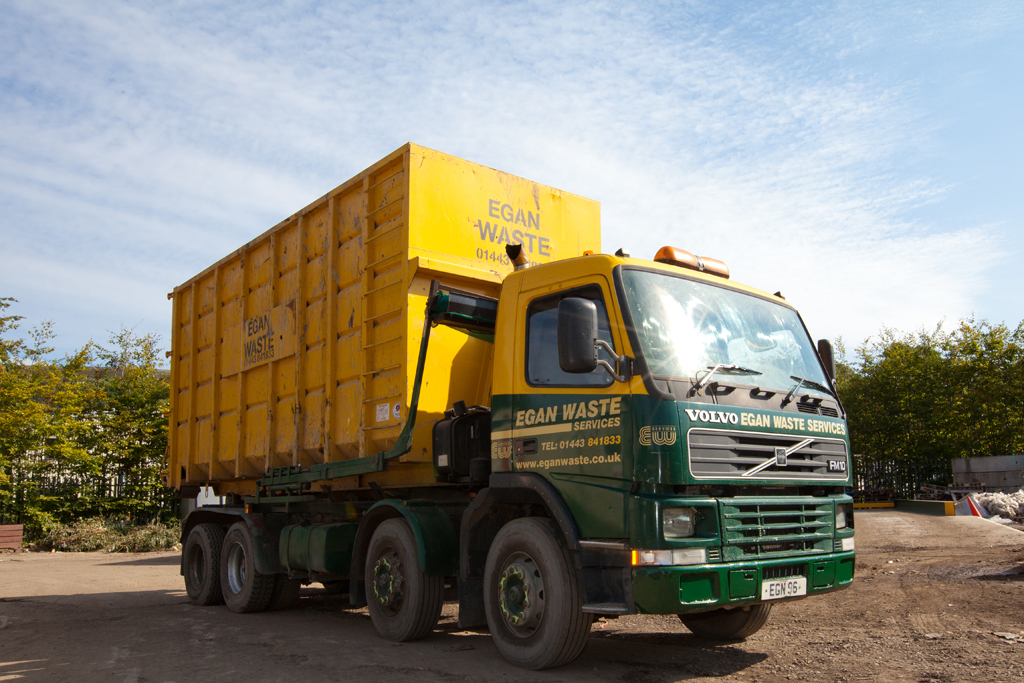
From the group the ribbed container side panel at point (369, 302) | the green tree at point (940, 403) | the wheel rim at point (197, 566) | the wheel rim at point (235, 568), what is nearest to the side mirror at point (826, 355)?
the ribbed container side panel at point (369, 302)

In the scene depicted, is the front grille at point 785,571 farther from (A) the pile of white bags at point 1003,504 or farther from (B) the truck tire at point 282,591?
(A) the pile of white bags at point 1003,504

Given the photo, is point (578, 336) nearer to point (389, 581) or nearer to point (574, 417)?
point (574, 417)

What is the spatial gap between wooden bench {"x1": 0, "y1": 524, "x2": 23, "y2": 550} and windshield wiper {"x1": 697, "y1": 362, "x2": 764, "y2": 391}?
64.0 ft

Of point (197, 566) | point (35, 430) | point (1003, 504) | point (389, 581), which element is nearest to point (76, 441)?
point (35, 430)

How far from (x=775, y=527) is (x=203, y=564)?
291 inches

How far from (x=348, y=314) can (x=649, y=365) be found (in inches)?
140

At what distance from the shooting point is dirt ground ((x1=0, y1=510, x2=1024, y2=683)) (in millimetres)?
5301

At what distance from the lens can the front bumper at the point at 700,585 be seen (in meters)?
4.47

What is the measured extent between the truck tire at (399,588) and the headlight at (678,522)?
2390 millimetres

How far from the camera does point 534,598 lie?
514 cm

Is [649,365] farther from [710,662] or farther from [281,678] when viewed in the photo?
[281,678]

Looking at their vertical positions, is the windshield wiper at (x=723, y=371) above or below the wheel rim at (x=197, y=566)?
above

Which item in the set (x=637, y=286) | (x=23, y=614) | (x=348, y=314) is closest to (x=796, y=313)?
(x=637, y=286)

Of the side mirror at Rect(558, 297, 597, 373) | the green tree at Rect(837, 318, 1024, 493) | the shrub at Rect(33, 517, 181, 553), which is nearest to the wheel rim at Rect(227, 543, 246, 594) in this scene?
the side mirror at Rect(558, 297, 597, 373)
